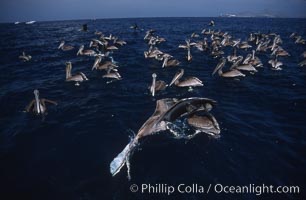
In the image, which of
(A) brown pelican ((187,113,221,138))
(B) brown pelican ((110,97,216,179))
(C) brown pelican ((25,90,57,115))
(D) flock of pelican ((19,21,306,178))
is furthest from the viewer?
(C) brown pelican ((25,90,57,115))

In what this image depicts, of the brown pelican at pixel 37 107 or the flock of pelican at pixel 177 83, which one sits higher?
the flock of pelican at pixel 177 83

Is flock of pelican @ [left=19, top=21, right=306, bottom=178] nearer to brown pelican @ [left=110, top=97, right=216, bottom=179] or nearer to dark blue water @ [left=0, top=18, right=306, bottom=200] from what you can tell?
brown pelican @ [left=110, top=97, right=216, bottom=179]

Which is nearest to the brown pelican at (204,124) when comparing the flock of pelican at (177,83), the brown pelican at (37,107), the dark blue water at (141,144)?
the flock of pelican at (177,83)

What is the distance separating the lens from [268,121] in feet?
41.5

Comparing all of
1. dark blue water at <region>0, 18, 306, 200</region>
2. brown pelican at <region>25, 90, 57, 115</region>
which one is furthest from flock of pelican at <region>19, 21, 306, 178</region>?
dark blue water at <region>0, 18, 306, 200</region>

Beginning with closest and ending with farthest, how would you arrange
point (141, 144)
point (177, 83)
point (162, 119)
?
point (162, 119)
point (141, 144)
point (177, 83)

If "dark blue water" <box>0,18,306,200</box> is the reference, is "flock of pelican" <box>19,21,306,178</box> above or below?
above

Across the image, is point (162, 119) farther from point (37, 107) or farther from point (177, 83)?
point (177, 83)

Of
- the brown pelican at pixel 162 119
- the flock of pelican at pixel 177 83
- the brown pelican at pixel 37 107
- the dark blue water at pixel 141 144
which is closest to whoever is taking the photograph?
the brown pelican at pixel 162 119

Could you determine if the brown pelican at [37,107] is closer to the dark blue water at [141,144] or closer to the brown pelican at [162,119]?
the dark blue water at [141,144]

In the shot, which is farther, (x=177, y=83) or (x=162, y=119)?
(x=177, y=83)

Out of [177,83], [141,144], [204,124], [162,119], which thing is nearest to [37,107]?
[141,144]

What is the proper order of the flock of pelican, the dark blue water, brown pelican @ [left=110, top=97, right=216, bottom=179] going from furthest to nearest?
the flock of pelican → the dark blue water → brown pelican @ [left=110, top=97, right=216, bottom=179]

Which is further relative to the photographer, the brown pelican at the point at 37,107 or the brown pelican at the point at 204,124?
the brown pelican at the point at 37,107
